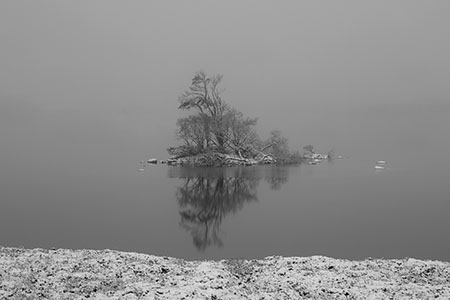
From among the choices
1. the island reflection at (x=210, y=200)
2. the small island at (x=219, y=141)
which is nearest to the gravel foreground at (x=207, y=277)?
the island reflection at (x=210, y=200)

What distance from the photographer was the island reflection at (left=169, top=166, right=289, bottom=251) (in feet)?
24.5

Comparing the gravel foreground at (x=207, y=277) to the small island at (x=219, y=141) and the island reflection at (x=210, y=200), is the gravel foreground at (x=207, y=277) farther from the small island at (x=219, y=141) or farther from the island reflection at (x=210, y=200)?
the small island at (x=219, y=141)

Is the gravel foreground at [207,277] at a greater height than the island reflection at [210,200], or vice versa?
the island reflection at [210,200]

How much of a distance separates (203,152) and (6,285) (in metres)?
22.2

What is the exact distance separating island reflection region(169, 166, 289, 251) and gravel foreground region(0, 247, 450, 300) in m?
1.66

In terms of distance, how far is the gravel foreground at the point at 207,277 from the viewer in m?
4.04

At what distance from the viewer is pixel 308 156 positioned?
3422 cm

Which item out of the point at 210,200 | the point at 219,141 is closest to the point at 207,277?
the point at 210,200

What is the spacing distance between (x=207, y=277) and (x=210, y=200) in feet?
21.8

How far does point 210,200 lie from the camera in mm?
11102

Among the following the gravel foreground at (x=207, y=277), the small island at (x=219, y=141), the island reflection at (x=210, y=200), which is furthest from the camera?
the small island at (x=219, y=141)

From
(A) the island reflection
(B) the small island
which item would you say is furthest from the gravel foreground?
(B) the small island

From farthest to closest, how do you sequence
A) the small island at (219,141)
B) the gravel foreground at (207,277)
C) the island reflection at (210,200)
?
1. the small island at (219,141)
2. the island reflection at (210,200)
3. the gravel foreground at (207,277)

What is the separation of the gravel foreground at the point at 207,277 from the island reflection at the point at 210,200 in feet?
5.46
